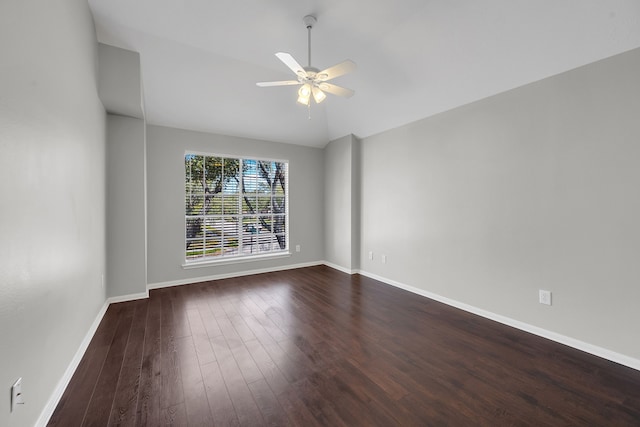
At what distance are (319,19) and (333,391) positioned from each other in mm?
3256

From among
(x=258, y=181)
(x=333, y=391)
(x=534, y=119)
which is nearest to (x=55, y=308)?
(x=333, y=391)

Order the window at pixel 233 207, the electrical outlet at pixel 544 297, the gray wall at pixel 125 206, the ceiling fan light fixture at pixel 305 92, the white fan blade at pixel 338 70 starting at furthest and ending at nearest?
the window at pixel 233 207
the gray wall at pixel 125 206
the ceiling fan light fixture at pixel 305 92
the electrical outlet at pixel 544 297
the white fan blade at pixel 338 70

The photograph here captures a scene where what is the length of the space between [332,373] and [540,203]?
254 cm

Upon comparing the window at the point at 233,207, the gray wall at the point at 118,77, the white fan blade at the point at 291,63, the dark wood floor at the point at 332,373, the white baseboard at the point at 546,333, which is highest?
the gray wall at the point at 118,77

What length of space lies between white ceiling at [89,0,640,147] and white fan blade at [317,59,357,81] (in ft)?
2.04

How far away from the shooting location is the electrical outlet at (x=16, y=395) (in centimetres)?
Answer: 121

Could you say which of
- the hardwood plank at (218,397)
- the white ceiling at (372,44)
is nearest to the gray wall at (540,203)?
the white ceiling at (372,44)

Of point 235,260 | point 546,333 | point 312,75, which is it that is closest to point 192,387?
point 312,75

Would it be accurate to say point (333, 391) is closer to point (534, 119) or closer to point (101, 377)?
point (101, 377)

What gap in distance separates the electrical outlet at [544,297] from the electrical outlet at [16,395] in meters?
3.84

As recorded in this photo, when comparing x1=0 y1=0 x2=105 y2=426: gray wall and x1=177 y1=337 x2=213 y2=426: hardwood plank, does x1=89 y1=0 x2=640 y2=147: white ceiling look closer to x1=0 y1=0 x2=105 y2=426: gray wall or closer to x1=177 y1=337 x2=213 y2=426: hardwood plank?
x1=0 y1=0 x2=105 y2=426: gray wall

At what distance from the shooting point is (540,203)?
263cm

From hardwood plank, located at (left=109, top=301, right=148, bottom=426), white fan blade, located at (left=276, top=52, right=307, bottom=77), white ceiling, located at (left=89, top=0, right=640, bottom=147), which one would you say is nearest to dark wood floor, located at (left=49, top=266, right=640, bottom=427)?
hardwood plank, located at (left=109, top=301, right=148, bottom=426)

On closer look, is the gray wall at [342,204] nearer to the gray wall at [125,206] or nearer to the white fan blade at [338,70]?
the white fan blade at [338,70]
